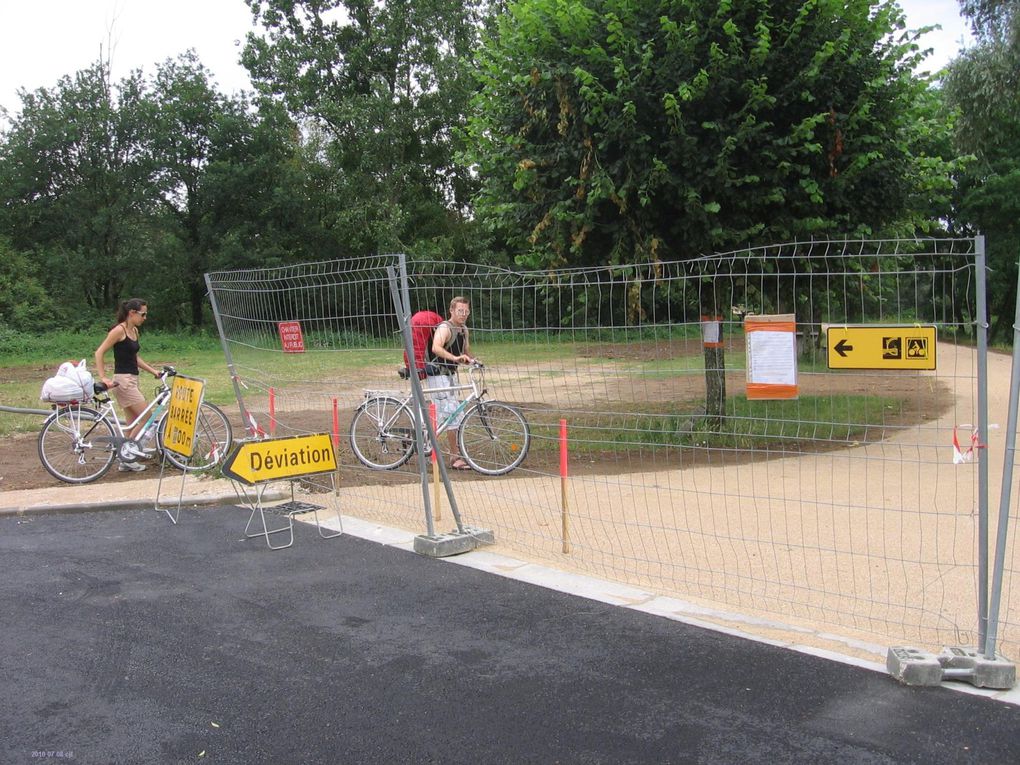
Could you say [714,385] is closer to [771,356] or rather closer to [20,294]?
[771,356]

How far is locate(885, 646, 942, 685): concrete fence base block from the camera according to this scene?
3756mm

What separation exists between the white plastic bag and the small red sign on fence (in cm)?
246

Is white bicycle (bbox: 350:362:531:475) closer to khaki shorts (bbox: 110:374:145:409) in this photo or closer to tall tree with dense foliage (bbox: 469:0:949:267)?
khaki shorts (bbox: 110:374:145:409)

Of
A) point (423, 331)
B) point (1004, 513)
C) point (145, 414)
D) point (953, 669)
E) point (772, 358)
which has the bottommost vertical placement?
point (953, 669)

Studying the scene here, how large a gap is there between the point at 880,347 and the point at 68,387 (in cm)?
764

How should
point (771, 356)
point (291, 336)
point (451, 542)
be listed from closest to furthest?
point (771, 356) < point (451, 542) < point (291, 336)

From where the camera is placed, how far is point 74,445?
865 centimetres

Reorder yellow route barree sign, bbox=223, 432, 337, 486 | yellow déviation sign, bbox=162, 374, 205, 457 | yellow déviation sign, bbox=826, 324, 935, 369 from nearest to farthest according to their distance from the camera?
yellow déviation sign, bbox=826, 324, 935, 369, yellow route barree sign, bbox=223, 432, 337, 486, yellow déviation sign, bbox=162, 374, 205, 457

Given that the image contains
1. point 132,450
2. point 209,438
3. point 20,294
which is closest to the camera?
point 132,450

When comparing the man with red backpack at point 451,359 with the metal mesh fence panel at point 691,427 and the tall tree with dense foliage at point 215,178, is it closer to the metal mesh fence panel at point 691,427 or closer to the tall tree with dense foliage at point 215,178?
the metal mesh fence panel at point 691,427

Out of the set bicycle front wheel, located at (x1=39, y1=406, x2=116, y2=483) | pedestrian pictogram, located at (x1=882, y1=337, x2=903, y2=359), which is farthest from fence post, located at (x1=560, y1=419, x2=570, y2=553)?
bicycle front wheel, located at (x1=39, y1=406, x2=116, y2=483)

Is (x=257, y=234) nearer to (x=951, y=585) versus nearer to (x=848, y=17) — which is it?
(x=848, y=17)

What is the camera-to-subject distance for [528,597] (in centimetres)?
506

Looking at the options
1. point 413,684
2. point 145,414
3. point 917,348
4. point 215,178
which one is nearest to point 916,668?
point 917,348
